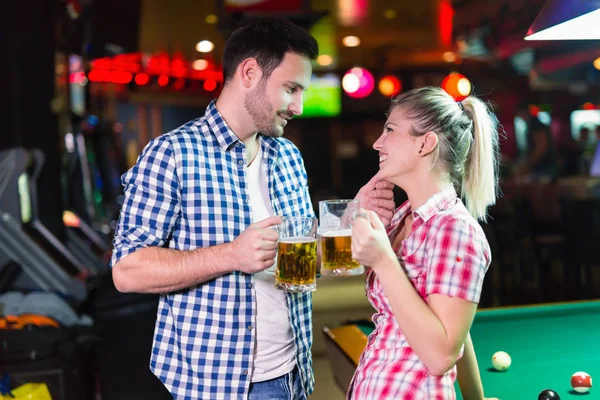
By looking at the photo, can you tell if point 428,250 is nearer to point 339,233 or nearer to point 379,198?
point 339,233

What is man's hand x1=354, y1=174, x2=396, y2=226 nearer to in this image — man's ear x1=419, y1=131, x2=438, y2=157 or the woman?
the woman

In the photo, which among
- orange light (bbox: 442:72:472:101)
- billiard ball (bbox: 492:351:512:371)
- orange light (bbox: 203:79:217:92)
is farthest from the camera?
orange light (bbox: 203:79:217:92)

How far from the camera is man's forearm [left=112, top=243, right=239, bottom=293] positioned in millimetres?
1861

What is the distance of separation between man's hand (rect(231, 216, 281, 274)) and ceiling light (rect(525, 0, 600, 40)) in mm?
1006

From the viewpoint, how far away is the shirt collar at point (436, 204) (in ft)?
5.31

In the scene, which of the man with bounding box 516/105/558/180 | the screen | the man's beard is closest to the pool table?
→ the man's beard

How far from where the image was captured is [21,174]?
15.9 feet

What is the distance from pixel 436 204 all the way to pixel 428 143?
0.48ft

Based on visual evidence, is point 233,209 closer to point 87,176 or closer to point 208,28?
point 87,176

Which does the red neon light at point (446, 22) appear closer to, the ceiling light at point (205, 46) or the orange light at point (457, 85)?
the orange light at point (457, 85)

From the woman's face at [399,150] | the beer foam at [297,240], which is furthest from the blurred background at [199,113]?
the beer foam at [297,240]

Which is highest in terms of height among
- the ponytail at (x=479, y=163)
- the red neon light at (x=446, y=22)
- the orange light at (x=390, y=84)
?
the red neon light at (x=446, y=22)

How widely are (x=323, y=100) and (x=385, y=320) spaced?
1124cm

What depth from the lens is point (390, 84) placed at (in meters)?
12.3
